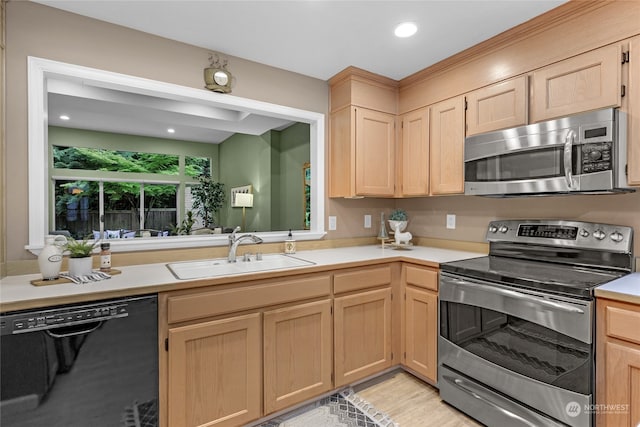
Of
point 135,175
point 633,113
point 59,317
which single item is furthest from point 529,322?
point 135,175

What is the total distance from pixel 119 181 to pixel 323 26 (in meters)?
5.57

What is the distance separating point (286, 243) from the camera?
8.44ft

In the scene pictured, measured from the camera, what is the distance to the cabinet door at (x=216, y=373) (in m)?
1.57

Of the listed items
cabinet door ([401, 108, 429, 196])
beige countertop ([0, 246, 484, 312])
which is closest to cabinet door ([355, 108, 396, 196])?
cabinet door ([401, 108, 429, 196])

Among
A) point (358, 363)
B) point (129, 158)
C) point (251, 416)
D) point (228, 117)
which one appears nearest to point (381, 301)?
point (358, 363)

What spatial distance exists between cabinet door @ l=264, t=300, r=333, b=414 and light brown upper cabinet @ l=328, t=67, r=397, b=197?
1.10m

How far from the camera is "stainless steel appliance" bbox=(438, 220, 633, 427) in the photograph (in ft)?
4.73

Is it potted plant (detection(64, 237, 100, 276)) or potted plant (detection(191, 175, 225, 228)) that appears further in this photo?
potted plant (detection(191, 175, 225, 228))

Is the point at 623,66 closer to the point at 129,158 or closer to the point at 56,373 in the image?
the point at 56,373

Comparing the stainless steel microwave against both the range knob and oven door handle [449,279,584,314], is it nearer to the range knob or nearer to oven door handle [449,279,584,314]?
the range knob

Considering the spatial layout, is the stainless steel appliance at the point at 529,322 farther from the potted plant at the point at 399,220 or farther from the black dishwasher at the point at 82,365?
the black dishwasher at the point at 82,365

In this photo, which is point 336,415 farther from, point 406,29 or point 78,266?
point 406,29

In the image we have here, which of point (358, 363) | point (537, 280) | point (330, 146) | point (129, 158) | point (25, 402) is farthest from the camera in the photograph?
point (129, 158)

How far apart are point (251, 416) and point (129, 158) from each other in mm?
5913
